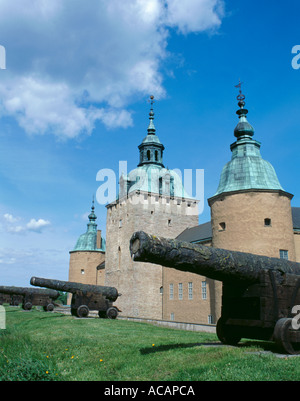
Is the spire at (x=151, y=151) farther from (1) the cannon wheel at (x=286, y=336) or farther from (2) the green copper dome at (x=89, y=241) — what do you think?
(1) the cannon wheel at (x=286, y=336)

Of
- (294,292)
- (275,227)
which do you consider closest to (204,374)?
(294,292)

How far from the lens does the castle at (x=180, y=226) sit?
2042 cm

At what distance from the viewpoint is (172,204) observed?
37688 mm

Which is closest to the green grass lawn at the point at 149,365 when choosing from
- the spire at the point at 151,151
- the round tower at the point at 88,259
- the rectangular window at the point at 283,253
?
the rectangular window at the point at 283,253

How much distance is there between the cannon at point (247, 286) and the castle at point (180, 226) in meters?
13.0

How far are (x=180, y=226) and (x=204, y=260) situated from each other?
3111 centimetres

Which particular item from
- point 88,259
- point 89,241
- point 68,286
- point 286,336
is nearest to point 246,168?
point 68,286

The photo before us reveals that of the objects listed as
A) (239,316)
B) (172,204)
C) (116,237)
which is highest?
(172,204)

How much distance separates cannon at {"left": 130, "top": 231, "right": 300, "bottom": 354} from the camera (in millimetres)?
6137

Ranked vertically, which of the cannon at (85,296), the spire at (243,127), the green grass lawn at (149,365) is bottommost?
the green grass lawn at (149,365)

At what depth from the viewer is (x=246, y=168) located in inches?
857

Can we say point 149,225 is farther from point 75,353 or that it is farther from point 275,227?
point 75,353

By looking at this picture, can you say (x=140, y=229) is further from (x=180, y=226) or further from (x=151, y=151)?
(x=151, y=151)
